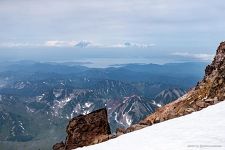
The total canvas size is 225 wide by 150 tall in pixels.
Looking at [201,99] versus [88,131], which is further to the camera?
[88,131]

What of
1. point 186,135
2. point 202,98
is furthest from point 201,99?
point 186,135

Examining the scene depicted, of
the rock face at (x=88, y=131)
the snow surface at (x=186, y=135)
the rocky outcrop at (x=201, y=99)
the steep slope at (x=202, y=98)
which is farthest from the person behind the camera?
the rock face at (x=88, y=131)

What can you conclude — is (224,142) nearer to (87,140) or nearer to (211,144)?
(211,144)

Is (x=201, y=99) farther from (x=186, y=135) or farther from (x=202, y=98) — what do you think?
(x=186, y=135)

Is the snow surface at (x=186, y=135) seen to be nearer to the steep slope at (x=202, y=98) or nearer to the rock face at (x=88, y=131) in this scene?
the steep slope at (x=202, y=98)

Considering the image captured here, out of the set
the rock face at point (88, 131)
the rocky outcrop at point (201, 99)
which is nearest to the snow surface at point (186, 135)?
the rocky outcrop at point (201, 99)

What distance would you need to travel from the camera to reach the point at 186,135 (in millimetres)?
22469

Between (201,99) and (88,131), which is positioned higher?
(201,99)

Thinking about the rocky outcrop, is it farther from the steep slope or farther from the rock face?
the rock face

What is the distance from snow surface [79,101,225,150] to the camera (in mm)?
19923

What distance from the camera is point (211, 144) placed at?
63.4 ft

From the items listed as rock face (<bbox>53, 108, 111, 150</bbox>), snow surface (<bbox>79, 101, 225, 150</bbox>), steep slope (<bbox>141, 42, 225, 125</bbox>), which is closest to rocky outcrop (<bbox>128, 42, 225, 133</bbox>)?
steep slope (<bbox>141, 42, 225, 125</bbox>)

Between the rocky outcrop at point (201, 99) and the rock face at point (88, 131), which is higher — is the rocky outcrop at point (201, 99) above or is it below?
above

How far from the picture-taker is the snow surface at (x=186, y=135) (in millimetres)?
19923
